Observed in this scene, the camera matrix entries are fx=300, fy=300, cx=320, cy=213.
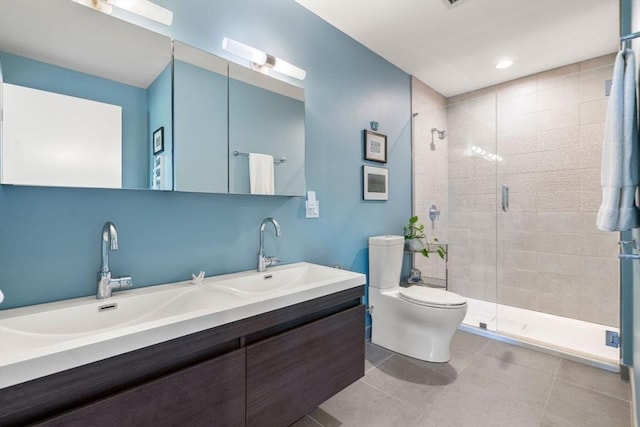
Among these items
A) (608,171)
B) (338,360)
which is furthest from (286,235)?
(608,171)

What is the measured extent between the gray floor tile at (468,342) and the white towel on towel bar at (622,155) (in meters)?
1.79

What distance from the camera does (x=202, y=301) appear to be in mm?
1332

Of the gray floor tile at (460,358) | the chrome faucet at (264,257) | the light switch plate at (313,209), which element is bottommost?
the gray floor tile at (460,358)

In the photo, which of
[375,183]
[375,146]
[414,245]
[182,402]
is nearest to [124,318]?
[182,402]

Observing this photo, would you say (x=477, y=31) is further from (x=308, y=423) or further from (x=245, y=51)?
(x=308, y=423)

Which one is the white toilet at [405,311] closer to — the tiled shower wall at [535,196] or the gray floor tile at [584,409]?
the gray floor tile at [584,409]

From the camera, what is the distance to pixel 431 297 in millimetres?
2164

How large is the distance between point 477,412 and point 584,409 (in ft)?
1.99

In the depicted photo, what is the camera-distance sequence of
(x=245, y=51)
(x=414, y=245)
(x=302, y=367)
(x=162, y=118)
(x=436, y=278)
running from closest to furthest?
(x=302, y=367) → (x=162, y=118) → (x=245, y=51) → (x=414, y=245) → (x=436, y=278)

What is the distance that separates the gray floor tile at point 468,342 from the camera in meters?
2.37

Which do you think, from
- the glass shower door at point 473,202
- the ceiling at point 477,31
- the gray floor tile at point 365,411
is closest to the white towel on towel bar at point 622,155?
the gray floor tile at point 365,411

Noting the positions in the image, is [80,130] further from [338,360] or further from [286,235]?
[338,360]

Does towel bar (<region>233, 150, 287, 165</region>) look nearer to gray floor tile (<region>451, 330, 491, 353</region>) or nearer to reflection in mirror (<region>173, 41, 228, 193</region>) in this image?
reflection in mirror (<region>173, 41, 228, 193</region>)

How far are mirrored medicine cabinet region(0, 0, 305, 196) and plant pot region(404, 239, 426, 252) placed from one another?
64.8 inches
